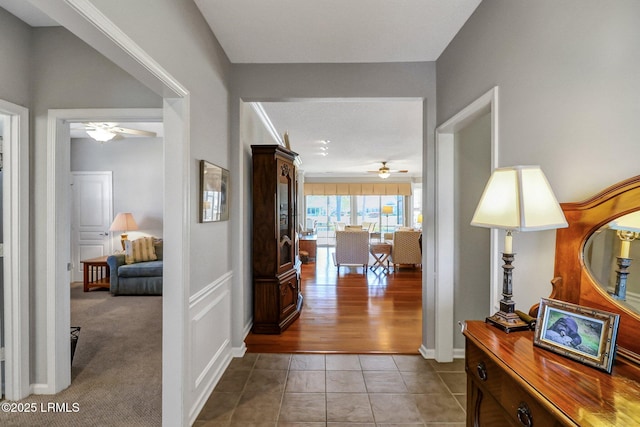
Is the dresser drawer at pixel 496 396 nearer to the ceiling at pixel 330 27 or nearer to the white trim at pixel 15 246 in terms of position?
the ceiling at pixel 330 27

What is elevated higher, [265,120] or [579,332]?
[265,120]

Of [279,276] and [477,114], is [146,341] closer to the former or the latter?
[279,276]

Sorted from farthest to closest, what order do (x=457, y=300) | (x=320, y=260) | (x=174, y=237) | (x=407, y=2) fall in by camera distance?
(x=320, y=260) < (x=457, y=300) < (x=407, y=2) < (x=174, y=237)

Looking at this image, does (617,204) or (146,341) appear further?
(146,341)

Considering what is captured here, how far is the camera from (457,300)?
267 cm

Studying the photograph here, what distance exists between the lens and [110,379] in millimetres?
2340

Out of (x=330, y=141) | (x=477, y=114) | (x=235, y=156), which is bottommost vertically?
(x=235, y=156)

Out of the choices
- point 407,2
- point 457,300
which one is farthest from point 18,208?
point 457,300

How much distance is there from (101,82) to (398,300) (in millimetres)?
4390

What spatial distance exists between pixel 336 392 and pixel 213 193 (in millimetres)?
1781

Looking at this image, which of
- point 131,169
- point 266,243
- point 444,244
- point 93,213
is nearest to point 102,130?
point 131,169

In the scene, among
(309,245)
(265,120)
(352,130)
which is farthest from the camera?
(309,245)

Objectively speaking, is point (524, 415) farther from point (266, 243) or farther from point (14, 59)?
point (14, 59)

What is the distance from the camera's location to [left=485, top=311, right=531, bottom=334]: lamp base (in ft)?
3.91
